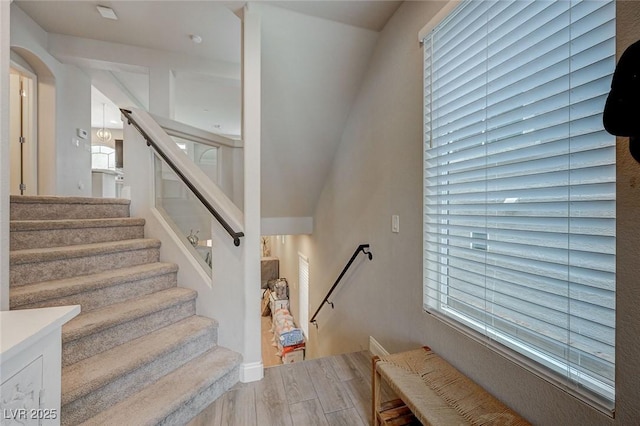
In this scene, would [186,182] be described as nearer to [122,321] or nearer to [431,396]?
[122,321]

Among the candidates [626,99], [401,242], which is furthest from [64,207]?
[626,99]

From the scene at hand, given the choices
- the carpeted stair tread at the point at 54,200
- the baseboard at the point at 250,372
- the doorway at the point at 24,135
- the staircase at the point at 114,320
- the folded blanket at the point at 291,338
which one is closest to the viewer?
the staircase at the point at 114,320

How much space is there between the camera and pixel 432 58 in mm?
1649

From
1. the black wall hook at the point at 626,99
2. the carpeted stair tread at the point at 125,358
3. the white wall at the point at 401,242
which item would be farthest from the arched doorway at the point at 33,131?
the black wall hook at the point at 626,99

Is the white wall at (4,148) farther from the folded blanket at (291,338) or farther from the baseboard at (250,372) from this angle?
the folded blanket at (291,338)

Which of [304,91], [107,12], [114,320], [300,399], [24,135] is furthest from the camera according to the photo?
[24,135]

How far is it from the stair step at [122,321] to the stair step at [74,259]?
36cm

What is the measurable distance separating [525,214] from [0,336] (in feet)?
5.83

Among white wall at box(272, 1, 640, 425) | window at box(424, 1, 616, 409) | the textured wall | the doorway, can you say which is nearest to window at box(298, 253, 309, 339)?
white wall at box(272, 1, 640, 425)

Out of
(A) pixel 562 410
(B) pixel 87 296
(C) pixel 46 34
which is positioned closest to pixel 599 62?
(A) pixel 562 410

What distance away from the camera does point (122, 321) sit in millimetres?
1697

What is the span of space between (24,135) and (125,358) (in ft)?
11.7

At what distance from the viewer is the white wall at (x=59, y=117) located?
9.79 feet

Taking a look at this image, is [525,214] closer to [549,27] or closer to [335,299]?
[549,27]
